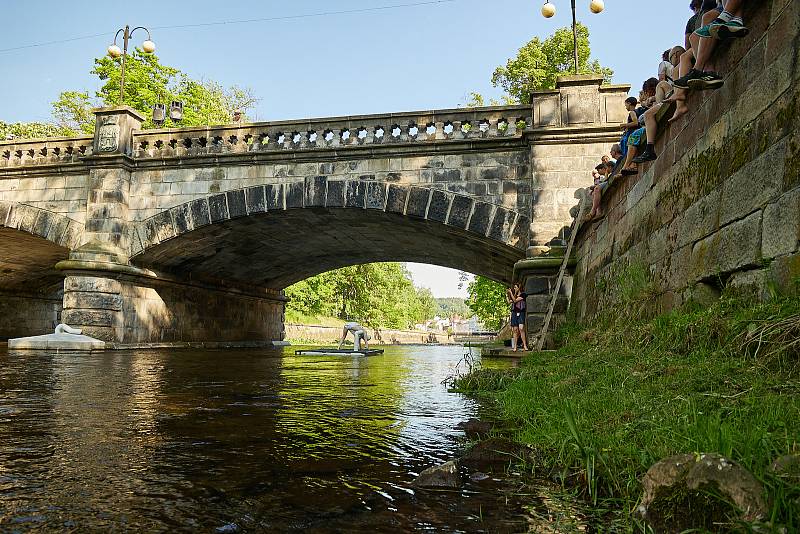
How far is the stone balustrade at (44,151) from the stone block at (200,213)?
378cm

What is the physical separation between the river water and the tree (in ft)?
83.1

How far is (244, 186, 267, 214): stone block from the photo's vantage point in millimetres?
14781

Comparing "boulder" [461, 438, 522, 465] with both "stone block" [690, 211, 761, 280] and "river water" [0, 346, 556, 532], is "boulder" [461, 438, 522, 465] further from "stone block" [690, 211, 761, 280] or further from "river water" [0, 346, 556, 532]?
"stone block" [690, 211, 761, 280]

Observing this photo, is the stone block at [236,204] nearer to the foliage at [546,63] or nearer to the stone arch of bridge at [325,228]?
the stone arch of bridge at [325,228]

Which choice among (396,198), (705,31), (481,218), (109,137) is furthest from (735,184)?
(109,137)

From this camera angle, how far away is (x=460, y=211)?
13.4 metres

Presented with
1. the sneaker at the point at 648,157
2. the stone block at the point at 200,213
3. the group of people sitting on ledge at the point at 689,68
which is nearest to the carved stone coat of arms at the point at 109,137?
the stone block at the point at 200,213

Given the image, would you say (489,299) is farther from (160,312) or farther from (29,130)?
(29,130)

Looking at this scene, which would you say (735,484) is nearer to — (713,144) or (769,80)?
(769,80)

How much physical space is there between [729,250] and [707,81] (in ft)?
4.62

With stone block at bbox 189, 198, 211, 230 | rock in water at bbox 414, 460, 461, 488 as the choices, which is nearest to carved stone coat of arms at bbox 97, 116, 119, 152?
stone block at bbox 189, 198, 211, 230

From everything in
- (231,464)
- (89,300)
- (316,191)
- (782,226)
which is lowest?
(231,464)

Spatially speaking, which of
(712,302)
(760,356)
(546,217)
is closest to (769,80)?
(712,302)

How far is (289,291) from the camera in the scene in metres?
40.4
